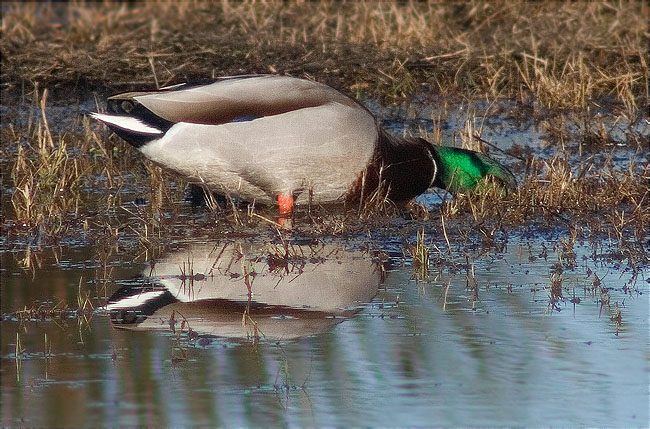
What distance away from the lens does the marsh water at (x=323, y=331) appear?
3936 millimetres

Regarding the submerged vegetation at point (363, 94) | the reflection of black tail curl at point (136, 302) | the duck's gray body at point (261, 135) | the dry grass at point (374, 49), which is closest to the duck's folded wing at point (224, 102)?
the duck's gray body at point (261, 135)

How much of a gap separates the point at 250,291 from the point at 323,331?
542 mm

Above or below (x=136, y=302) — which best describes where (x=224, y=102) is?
above

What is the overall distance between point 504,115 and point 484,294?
4.14m

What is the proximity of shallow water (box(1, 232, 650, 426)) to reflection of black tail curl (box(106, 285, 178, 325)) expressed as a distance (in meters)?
0.01

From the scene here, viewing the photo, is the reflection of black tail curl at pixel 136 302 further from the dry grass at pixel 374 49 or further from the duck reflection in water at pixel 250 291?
the dry grass at pixel 374 49

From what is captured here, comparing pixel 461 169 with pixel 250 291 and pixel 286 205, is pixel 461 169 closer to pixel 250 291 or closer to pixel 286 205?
pixel 286 205

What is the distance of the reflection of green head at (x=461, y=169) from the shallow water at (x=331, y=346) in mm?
1232

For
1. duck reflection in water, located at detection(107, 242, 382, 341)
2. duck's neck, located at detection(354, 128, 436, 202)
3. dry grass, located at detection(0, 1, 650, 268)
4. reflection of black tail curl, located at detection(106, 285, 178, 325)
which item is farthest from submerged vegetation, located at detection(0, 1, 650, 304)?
reflection of black tail curl, located at detection(106, 285, 178, 325)

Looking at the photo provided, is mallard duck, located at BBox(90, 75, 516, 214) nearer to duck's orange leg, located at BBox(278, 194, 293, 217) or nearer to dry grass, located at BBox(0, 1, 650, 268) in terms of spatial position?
duck's orange leg, located at BBox(278, 194, 293, 217)

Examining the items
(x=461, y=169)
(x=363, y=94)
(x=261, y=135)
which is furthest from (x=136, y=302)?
(x=363, y=94)

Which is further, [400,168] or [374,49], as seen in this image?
[374,49]

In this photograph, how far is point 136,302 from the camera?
5.11 meters

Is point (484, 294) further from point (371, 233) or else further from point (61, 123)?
point (61, 123)
